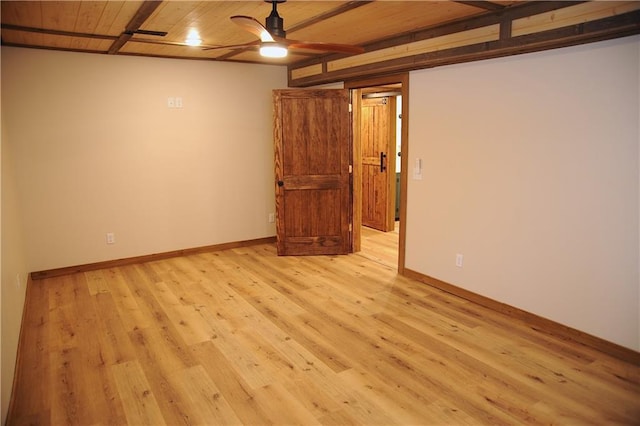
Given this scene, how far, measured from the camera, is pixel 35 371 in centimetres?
289

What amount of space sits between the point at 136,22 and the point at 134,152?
194 centimetres

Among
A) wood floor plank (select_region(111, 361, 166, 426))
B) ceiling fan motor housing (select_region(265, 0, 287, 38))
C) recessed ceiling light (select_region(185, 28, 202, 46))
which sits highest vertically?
recessed ceiling light (select_region(185, 28, 202, 46))

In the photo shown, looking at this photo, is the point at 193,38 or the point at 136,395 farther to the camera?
the point at 193,38

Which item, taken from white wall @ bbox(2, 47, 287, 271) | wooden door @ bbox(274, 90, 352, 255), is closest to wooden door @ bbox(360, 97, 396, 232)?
wooden door @ bbox(274, 90, 352, 255)

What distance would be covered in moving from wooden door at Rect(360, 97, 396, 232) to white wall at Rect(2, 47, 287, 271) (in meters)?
1.57

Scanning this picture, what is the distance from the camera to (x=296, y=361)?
2.99m

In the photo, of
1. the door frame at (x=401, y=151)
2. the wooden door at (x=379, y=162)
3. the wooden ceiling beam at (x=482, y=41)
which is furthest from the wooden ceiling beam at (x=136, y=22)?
the wooden door at (x=379, y=162)

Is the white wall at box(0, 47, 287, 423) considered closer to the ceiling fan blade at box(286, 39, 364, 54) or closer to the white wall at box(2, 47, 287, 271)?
the white wall at box(2, 47, 287, 271)

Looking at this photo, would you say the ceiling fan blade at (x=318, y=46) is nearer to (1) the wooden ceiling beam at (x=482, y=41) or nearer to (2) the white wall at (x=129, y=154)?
(1) the wooden ceiling beam at (x=482, y=41)

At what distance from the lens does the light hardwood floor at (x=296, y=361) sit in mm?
2459

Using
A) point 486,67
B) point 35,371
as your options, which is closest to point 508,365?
point 486,67

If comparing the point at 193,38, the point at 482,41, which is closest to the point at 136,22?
the point at 193,38

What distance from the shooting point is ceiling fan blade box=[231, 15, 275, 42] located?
237 cm

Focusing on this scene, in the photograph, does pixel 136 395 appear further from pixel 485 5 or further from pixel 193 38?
pixel 485 5
